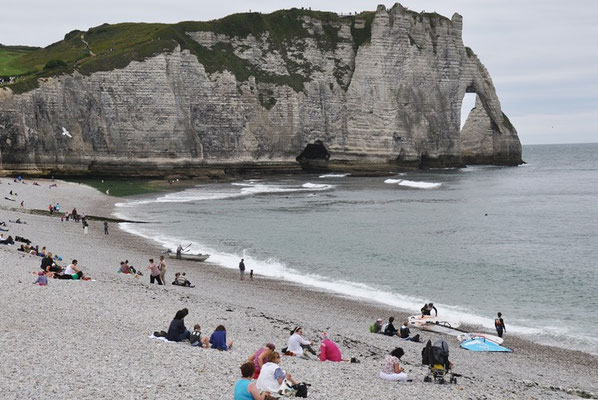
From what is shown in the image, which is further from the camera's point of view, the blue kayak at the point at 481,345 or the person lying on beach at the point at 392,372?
the blue kayak at the point at 481,345

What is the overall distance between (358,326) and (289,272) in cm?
1111

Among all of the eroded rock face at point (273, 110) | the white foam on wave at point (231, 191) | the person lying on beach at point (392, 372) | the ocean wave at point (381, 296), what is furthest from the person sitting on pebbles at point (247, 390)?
the eroded rock face at point (273, 110)

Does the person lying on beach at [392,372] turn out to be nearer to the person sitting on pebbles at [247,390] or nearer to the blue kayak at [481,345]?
the person sitting on pebbles at [247,390]

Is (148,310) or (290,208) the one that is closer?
(148,310)

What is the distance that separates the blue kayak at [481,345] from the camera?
20.6m

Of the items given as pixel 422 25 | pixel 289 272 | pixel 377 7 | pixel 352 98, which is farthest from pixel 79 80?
pixel 289 272

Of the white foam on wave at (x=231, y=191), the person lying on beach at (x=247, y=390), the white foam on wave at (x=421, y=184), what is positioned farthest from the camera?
the white foam on wave at (x=421, y=184)

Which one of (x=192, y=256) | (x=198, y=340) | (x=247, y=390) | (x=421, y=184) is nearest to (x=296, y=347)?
(x=198, y=340)

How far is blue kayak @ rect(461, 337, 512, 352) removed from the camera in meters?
20.6

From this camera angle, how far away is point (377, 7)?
104m

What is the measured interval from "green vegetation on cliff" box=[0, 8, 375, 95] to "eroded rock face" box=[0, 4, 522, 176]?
1000 mm

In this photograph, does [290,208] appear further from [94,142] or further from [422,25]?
[422,25]

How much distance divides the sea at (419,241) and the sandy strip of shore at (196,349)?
10.6 ft

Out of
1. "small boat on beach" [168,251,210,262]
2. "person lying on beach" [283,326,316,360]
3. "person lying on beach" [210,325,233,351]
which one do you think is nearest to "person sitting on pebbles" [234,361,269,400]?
"person lying on beach" [210,325,233,351]
